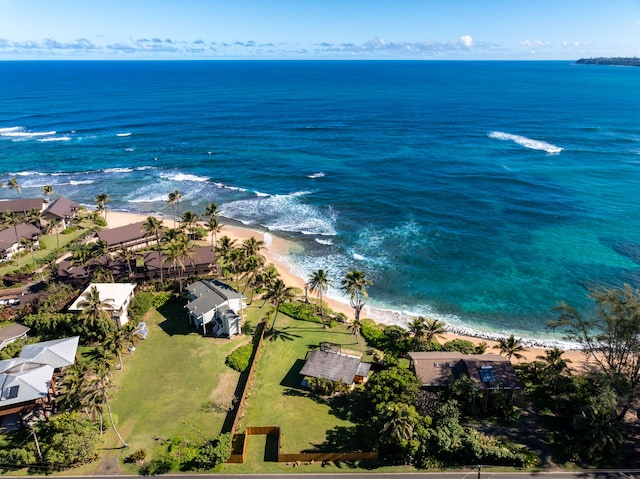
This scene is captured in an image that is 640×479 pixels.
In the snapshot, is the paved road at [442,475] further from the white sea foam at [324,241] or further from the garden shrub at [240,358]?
the white sea foam at [324,241]

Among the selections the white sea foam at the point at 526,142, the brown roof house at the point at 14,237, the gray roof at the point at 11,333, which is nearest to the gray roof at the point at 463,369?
the gray roof at the point at 11,333

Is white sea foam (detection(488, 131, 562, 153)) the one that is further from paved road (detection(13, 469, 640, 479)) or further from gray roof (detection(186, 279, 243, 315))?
gray roof (detection(186, 279, 243, 315))

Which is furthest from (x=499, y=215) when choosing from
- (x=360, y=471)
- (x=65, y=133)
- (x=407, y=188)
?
(x=65, y=133)

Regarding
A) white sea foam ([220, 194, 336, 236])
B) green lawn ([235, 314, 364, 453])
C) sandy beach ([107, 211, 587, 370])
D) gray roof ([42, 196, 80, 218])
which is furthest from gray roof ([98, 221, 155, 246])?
green lawn ([235, 314, 364, 453])

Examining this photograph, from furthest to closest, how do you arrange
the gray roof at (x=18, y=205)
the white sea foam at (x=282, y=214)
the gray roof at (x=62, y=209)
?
the white sea foam at (x=282, y=214)
the gray roof at (x=18, y=205)
the gray roof at (x=62, y=209)

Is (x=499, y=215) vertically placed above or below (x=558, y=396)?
above

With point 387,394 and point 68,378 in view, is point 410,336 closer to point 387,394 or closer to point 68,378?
point 387,394
